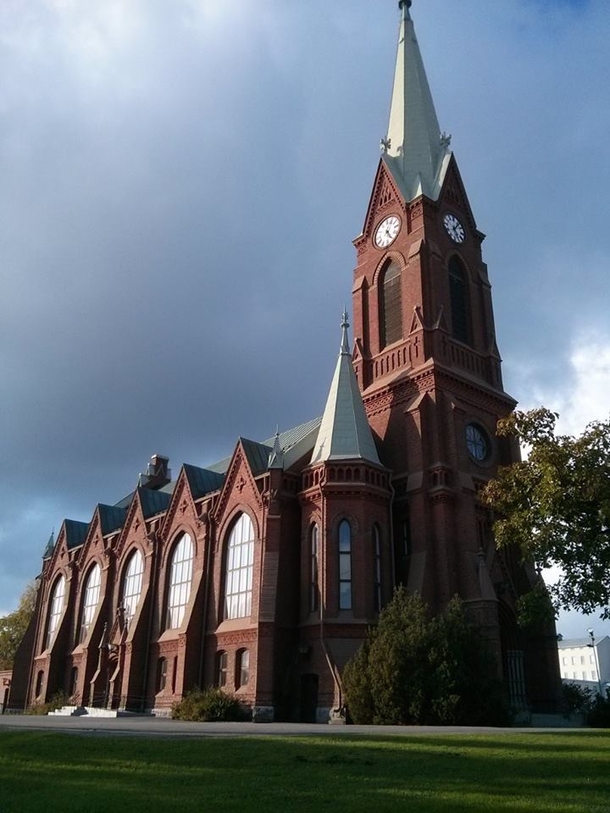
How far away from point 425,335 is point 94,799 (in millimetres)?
35291

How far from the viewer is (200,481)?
48.5 metres

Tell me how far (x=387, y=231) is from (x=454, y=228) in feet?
14.5

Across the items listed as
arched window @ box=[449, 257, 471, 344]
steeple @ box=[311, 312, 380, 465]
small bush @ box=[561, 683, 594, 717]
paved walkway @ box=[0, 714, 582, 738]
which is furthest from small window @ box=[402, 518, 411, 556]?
paved walkway @ box=[0, 714, 582, 738]

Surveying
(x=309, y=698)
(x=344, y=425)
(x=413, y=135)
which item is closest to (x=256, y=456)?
(x=344, y=425)

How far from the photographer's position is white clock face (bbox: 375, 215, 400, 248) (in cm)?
4862

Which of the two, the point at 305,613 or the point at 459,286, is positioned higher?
the point at 459,286

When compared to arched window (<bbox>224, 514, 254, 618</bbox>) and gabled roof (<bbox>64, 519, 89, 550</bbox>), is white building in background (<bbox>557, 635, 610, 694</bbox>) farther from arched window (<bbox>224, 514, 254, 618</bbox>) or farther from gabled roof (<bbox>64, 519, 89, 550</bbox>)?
arched window (<bbox>224, 514, 254, 618</bbox>)

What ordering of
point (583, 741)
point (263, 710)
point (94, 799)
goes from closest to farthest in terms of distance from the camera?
point (94, 799)
point (583, 741)
point (263, 710)

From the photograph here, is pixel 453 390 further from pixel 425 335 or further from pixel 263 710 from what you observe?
pixel 263 710

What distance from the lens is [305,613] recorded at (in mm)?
36125

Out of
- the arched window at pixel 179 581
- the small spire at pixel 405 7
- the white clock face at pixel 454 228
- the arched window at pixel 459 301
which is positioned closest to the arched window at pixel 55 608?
the arched window at pixel 179 581

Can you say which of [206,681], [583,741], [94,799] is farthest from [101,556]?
[94,799]

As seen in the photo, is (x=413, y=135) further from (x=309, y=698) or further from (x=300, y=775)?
(x=300, y=775)

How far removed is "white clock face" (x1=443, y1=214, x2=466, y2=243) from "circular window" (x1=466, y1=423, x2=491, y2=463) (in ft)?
44.2
